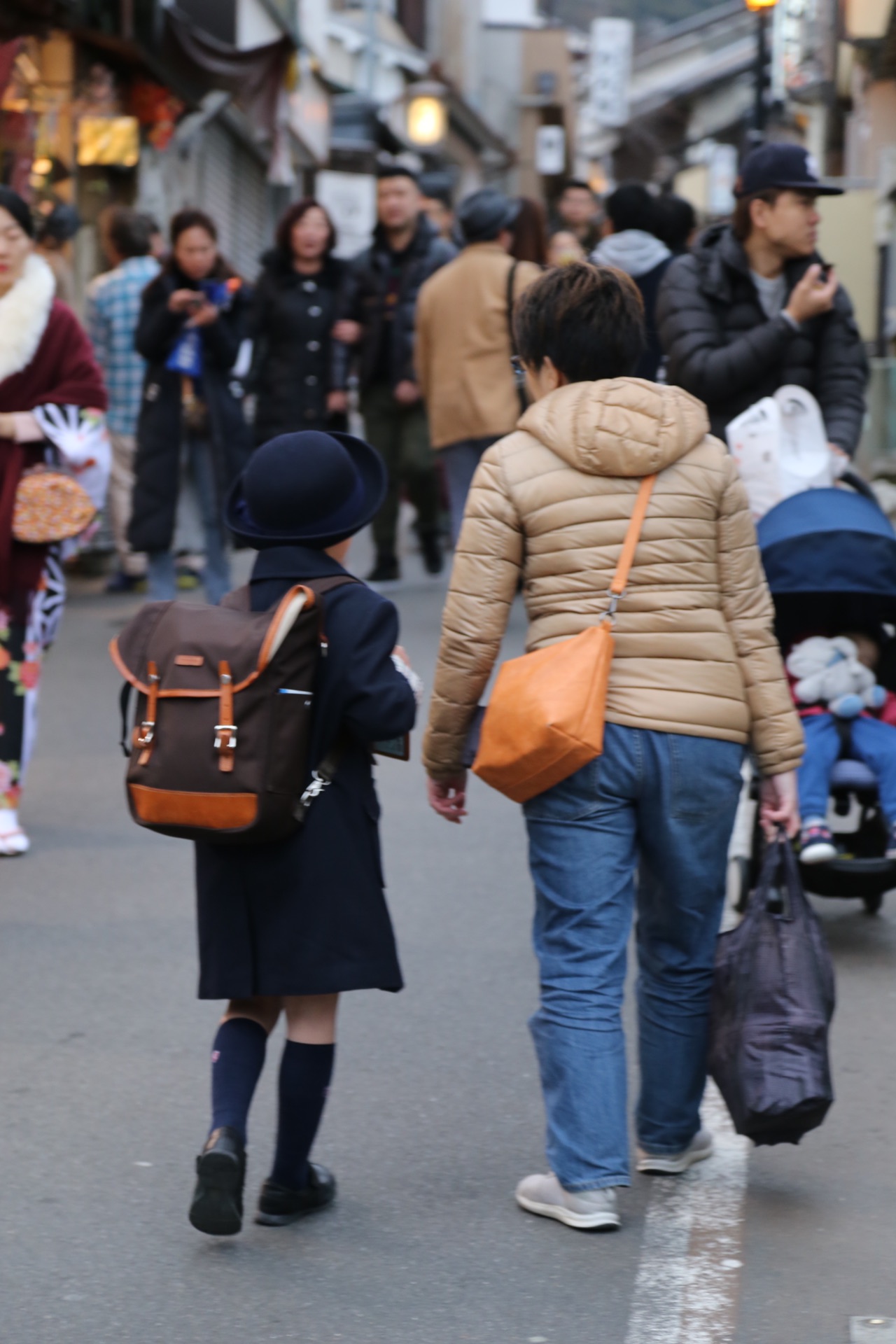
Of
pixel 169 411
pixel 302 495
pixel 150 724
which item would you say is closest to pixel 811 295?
pixel 302 495

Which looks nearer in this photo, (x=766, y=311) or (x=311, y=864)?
(x=311, y=864)

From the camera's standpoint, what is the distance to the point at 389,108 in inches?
1291

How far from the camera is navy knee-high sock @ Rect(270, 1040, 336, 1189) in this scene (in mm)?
→ 3729

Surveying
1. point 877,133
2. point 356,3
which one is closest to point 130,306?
point 877,133

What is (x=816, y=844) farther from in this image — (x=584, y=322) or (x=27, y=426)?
(x=27, y=426)

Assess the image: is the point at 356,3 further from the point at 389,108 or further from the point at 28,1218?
the point at 28,1218

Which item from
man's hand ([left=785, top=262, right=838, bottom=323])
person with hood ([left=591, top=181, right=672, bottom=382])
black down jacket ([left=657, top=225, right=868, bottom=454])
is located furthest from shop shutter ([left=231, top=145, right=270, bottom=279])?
man's hand ([left=785, top=262, right=838, bottom=323])

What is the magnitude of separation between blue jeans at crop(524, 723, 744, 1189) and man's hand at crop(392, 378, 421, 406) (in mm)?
7716

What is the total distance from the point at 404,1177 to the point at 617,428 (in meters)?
1.59

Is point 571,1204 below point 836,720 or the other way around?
below

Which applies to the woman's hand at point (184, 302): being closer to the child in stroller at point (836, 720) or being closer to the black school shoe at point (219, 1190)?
the child in stroller at point (836, 720)

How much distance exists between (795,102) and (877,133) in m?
10.4

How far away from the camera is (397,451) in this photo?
11891 mm

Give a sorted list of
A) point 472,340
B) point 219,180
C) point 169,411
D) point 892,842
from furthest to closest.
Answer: point 219,180 < point 169,411 < point 472,340 < point 892,842
